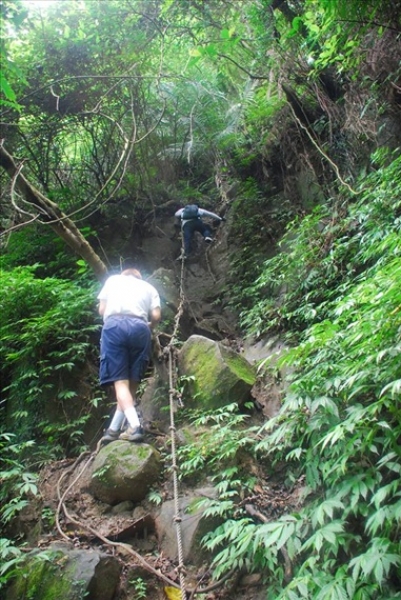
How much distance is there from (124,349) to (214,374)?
98cm

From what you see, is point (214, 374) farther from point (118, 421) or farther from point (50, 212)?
point (50, 212)

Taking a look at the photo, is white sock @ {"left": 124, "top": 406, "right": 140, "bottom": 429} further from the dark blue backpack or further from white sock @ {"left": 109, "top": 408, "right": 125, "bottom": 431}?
the dark blue backpack

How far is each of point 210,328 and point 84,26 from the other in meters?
5.75


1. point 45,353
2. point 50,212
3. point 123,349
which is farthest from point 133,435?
point 50,212

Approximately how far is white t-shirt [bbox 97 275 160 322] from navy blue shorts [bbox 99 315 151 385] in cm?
10

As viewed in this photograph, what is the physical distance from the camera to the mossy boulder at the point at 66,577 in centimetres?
288

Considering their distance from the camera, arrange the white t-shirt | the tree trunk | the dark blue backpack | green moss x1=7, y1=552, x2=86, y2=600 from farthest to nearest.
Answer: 1. the dark blue backpack
2. the tree trunk
3. the white t-shirt
4. green moss x1=7, y1=552, x2=86, y2=600

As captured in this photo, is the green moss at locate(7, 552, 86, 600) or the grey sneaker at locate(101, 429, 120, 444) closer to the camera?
the green moss at locate(7, 552, 86, 600)

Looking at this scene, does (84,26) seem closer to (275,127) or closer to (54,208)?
(275,127)

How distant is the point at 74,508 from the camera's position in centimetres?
387

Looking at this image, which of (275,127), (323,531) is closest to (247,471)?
(323,531)

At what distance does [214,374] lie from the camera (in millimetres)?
4574

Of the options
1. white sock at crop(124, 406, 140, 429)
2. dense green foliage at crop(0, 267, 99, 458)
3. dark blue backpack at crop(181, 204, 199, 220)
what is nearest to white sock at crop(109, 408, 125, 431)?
white sock at crop(124, 406, 140, 429)

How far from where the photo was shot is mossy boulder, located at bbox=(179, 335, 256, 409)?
14.6 feet
